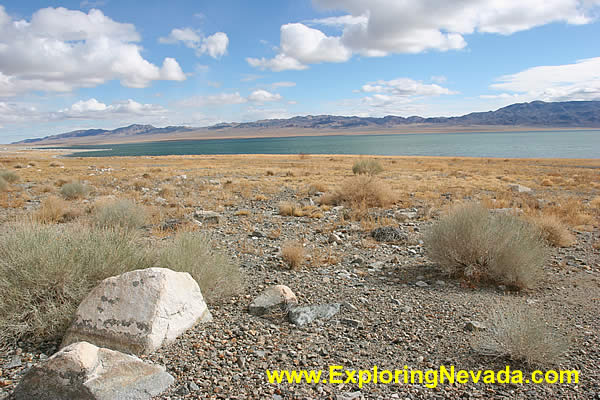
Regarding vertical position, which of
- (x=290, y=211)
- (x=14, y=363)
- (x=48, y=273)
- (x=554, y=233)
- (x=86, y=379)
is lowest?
(x=554, y=233)

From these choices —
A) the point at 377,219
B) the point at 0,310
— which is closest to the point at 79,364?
the point at 0,310

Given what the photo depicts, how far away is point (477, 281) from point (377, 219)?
477 centimetres

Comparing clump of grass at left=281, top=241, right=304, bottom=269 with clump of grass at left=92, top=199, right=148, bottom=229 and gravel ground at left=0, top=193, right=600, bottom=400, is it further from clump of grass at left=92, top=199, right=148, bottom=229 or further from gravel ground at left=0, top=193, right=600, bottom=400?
clump of grass at left=92, top=199, right=148, bottom=229

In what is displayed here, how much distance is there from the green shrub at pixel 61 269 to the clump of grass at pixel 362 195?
27.1 ft

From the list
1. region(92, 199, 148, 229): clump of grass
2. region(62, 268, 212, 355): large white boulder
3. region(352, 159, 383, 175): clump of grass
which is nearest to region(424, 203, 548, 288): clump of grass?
region(62, 268, 212, 355): large white boulder

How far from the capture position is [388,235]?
8.37 meters

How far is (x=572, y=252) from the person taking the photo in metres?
7.41

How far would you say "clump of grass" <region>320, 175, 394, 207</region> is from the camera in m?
12.9

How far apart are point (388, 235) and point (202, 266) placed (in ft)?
16.1

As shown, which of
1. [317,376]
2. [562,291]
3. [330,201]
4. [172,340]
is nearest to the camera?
[317,376]

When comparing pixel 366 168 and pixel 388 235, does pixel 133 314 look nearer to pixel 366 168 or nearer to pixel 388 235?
pixel 388 235

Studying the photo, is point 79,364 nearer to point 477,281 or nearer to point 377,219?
point 477,281

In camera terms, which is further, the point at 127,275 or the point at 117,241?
the point at 117,241

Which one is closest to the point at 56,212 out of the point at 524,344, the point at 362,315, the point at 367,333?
the point at 362,315
